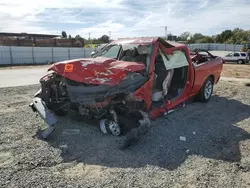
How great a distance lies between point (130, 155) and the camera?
4121 mm

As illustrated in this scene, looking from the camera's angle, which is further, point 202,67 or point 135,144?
point 202,67

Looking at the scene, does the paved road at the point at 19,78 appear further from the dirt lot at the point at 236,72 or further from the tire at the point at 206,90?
the dirt lot at the point at 236,72

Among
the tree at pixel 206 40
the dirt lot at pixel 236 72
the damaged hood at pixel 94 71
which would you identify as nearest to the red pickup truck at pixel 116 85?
the damaged hood at pixel 94 71

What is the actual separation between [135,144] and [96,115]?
100 centimetres

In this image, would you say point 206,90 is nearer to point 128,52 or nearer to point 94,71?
point 128,52

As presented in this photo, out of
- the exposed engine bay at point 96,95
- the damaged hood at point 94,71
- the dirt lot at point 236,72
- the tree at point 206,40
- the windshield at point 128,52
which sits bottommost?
the dirt lot at point 236,72

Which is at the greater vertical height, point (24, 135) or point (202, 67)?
point (202, 67)

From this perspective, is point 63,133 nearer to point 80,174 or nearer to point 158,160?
point 80,174

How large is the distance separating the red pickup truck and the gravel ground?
389 millimetres

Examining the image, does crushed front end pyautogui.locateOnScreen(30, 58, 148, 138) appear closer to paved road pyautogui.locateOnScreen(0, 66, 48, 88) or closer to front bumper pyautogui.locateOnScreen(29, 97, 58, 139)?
front bumper pyautogui.locateOnScreen(29, 97, 58, 139)

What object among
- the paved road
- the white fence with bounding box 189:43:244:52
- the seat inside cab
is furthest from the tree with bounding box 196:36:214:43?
the seat inside cab

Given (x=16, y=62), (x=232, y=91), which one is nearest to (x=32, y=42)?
(x=16, y=62)

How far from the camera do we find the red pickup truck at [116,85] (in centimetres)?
475

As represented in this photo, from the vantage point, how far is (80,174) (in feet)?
11.6
